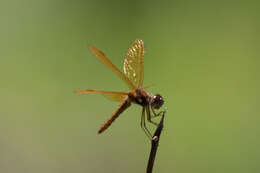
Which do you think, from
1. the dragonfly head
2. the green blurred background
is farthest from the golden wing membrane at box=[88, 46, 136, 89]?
the green blurred background

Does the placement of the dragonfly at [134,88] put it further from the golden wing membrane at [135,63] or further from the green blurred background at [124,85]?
the green blurred background at [124,85]

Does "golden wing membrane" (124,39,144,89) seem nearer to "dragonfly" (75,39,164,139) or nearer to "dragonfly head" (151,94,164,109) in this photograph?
"dragonfly" (75,39,164,139)

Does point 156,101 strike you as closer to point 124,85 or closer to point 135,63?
point 135,63

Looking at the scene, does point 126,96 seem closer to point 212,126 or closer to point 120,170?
point 120,170

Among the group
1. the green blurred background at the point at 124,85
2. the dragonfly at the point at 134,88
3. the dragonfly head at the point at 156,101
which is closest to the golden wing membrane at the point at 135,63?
the dragonfly at the point at 134,88

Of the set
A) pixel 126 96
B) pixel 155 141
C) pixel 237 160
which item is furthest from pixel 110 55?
pixel 155 141

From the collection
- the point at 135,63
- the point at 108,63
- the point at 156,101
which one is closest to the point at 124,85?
the point at 135,63
